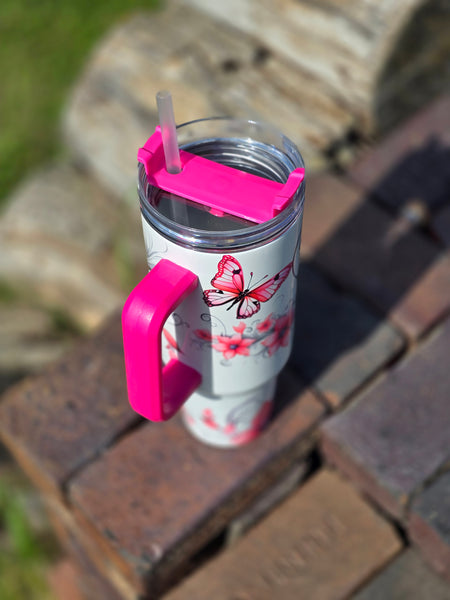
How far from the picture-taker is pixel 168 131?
38.0 inches

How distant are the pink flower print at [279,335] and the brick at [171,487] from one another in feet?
0.99

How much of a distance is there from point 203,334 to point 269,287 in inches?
5.5

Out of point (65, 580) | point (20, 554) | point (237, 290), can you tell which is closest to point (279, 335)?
point (237, 290)

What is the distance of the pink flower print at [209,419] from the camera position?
131 cm

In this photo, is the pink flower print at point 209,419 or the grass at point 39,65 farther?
the grass at point 39,65

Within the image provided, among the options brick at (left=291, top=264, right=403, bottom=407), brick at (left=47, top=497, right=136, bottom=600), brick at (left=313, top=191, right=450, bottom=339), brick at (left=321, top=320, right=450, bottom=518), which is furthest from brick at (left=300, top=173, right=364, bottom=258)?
brick at (left=47, top=497, right=136, bottom=600)

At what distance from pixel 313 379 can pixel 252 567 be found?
42 centimetres

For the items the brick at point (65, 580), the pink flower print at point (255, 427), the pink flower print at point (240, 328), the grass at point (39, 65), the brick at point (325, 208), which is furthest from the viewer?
the grass at point (39, 65)

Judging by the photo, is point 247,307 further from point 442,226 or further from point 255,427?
point 442,226

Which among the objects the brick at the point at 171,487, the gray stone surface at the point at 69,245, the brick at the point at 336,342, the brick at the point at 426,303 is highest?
the brick at the point at 426,303

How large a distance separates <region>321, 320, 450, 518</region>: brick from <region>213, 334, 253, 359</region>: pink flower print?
38cm

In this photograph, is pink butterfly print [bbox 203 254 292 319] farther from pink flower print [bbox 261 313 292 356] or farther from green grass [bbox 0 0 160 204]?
green grass [bbox 0 0 160 204]

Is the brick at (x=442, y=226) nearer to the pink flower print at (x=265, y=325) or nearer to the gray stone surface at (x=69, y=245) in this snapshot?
the pink flower print at (x=265, y=325)

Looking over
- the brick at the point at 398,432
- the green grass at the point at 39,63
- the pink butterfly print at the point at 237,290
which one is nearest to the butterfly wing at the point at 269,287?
the pink butterfly print at the point at 237,290
